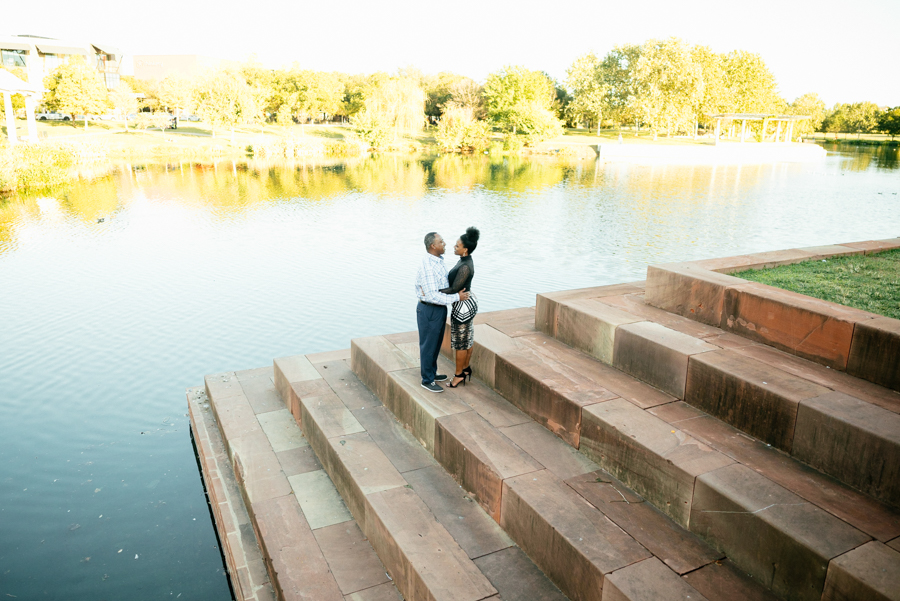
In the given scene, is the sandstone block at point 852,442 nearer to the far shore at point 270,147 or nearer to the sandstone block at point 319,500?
the sandstone block at point 319,500

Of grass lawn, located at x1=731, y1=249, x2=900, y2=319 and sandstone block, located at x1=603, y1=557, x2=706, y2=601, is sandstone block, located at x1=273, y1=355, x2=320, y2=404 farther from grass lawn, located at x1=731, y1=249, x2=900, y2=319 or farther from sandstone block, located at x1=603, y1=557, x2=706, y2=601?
grass lawn, located at x1=731, y1=249, x2=900, y2=319

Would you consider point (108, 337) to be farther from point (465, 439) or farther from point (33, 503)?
point (465, 439)

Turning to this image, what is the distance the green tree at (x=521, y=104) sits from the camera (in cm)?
6378

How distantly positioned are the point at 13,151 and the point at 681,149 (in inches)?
2131

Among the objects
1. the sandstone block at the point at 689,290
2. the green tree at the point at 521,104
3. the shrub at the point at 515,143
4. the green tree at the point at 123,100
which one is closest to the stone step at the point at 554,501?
the sandstone block at the point at 689,290

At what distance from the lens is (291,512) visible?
17.7ft

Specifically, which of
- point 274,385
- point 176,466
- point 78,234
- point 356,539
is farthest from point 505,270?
point 78,234

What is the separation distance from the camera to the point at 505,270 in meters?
15.4

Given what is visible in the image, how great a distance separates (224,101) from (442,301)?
58.1 meters

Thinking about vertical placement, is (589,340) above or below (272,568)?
above

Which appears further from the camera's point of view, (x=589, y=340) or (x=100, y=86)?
(x=100, y=86)

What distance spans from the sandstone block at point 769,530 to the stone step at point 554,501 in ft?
0.46

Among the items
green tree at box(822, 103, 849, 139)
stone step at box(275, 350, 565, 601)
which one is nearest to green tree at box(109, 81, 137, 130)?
stone step at box(275, 350, 565, 601)

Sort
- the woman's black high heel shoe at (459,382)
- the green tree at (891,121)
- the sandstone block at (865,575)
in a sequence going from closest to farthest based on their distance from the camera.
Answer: the sandstone block at (865,575) < the woman's black high heel shoe at (459,382) < the green tree at (891,121)
